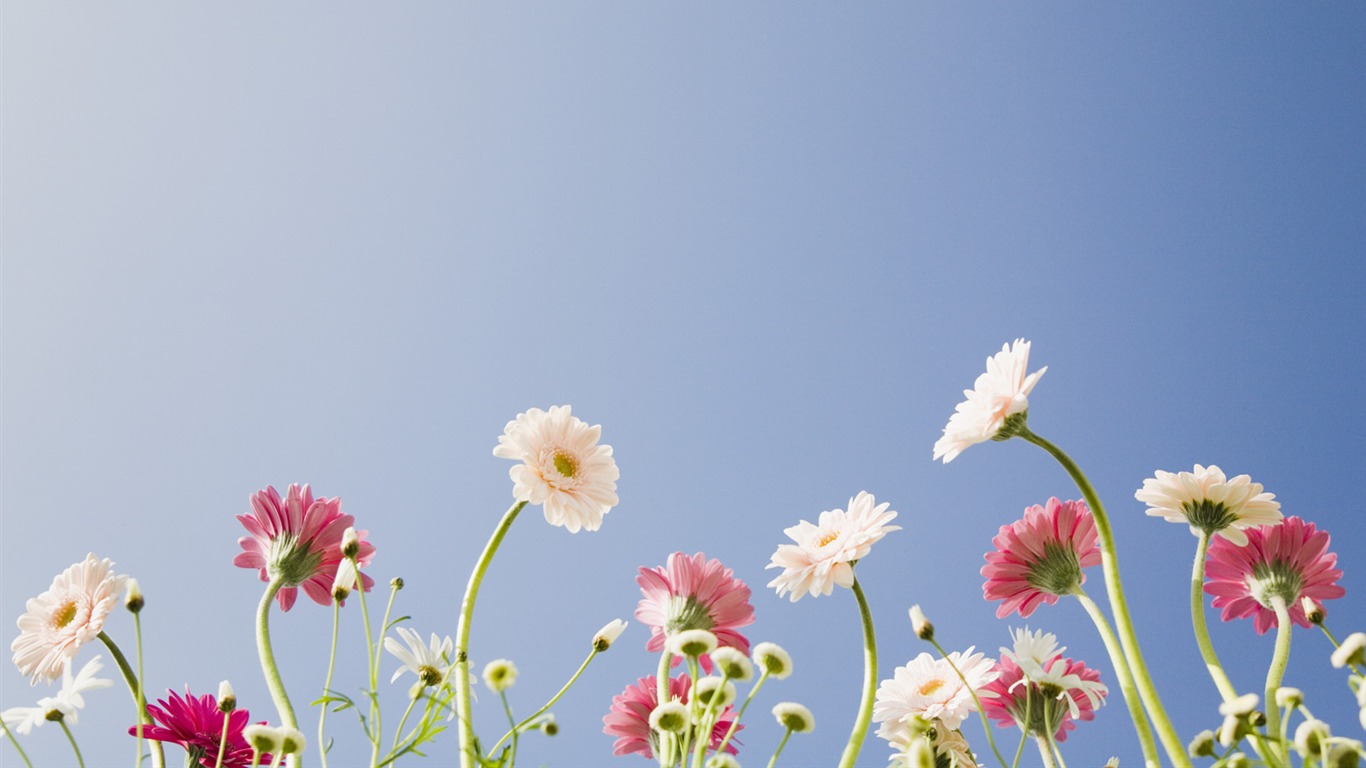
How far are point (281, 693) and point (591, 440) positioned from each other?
0.50 metres

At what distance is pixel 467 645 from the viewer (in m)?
1.16

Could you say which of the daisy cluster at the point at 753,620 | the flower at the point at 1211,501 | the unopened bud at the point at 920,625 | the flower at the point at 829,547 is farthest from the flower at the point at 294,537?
the flower at the point at 1211,501

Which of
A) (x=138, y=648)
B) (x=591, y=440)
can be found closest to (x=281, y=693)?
(x=138, y=648)

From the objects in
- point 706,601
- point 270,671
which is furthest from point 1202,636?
point 270,671

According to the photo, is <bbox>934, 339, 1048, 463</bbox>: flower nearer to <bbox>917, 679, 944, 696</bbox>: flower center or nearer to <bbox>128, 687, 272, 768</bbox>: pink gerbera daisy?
<bbox>917, 679, 944, 696</bbox>: flower center

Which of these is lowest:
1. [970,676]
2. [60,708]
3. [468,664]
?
[60,708]

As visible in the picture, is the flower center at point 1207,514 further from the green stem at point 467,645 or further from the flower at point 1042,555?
the green stem at point 467,645

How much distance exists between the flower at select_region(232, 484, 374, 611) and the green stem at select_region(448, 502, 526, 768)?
0.26 metres

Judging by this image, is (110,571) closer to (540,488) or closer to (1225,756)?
(540,488)

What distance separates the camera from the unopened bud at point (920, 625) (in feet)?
3.86

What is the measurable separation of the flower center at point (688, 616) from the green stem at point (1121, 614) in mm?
521

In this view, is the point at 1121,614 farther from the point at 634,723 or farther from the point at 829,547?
the point at 634,723

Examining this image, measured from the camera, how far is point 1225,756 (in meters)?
0.98

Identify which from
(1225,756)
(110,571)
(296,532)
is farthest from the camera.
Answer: (296,532)
